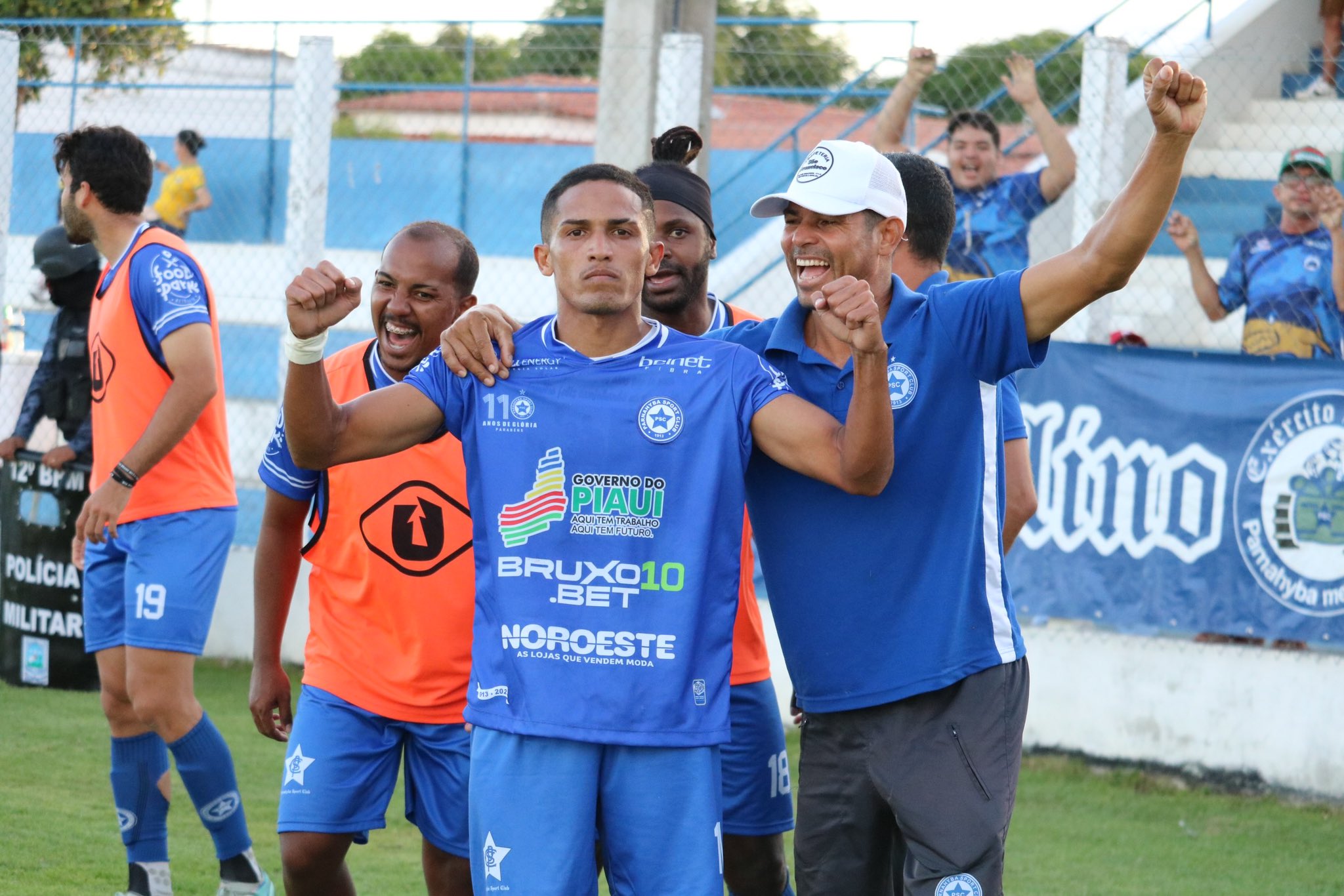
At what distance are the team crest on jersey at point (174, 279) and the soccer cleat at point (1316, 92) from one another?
8.01 m

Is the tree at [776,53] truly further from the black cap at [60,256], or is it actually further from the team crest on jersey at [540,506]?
the team crest on jersey at [540,506]

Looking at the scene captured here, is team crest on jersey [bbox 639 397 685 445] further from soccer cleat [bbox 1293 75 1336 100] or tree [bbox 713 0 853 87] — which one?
soccer cleat [bbox 1293 75 1336 100]

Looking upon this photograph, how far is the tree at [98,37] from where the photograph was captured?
10500mm

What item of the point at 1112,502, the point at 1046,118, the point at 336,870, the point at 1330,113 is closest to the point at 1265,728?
the point at 1112,502

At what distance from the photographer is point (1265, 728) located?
22.7ft

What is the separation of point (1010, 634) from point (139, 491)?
3.11m

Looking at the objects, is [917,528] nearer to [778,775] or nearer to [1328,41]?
[778,775]

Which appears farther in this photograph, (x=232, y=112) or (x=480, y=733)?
(x=232, y=112)

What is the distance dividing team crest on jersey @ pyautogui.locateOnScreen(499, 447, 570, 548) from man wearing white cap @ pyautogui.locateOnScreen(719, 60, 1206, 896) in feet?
1.65

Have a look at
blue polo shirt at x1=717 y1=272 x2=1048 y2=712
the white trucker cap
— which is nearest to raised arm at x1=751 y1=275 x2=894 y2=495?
blue polo shirt at x1=717 y1=272 x2=1048 y2=712

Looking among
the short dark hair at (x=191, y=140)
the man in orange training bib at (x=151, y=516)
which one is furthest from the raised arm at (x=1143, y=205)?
the short dark hair at (x=191, y=140)

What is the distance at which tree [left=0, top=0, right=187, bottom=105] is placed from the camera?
10.5 m

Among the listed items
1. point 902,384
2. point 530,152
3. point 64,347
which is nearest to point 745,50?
point 64,347

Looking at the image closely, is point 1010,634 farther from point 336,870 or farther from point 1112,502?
point 1112,502
